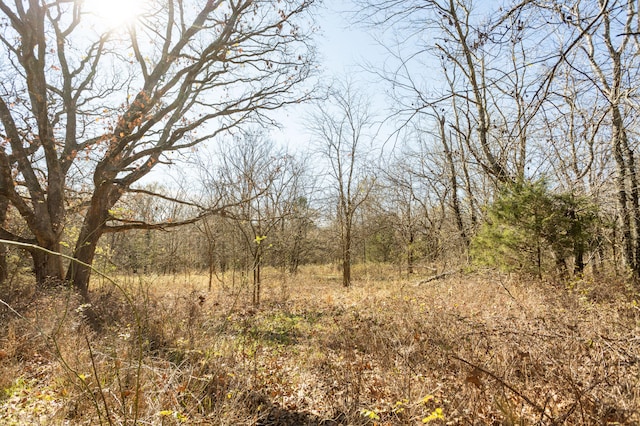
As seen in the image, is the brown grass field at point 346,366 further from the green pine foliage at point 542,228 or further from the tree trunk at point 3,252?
the tree trunk at point 3,252

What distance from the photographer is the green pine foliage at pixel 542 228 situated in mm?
7035

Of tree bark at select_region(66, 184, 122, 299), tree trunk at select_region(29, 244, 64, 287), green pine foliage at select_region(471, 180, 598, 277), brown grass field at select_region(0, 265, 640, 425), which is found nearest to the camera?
brown grass field at select_region(0, 265, 640, 425)

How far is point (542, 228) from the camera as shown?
7.21 meters

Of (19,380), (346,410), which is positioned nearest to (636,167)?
(346,410)

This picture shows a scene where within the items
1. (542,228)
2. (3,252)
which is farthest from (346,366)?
(3,252)

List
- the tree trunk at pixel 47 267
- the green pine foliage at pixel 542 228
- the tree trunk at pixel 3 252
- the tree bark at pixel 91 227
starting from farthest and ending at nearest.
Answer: the tree trunk at pixel 3 252, the tree bark at pixel 91 227, the tree trunk at pixel 47 267, the green pine foliage at pixel 542 228

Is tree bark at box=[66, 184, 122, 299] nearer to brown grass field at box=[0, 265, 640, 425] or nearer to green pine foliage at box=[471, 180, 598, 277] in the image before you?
brown grass field at box=[0, 265, 640, 425]

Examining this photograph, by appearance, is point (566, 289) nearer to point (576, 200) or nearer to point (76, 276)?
point (576, 200)

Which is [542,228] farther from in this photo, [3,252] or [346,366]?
[3,252]

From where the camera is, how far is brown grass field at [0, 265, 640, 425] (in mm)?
2828

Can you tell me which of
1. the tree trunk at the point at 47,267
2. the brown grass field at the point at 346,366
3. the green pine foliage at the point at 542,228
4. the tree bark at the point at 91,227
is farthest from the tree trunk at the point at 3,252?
the green pine foliage at the point at 542,228

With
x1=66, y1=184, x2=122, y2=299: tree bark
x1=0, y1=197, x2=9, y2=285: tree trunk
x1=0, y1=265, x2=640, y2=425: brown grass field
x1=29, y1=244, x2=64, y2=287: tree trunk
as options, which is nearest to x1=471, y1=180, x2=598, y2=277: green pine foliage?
x1=0, y1=265, x2=640, y2=425: brown grass field

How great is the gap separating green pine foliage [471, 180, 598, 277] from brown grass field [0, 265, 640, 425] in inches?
33.5

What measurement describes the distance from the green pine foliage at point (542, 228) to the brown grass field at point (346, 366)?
851 mm
